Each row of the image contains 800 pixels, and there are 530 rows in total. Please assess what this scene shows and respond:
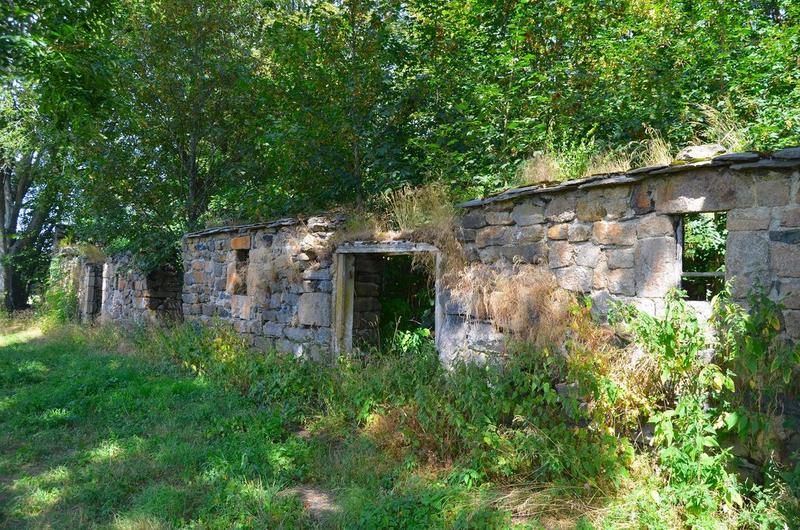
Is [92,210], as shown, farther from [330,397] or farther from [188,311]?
[330,397]

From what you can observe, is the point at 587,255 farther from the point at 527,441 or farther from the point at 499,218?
the point at 527,441

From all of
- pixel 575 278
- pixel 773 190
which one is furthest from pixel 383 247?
pixel 773 190

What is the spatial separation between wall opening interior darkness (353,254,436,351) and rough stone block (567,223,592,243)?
216 cm

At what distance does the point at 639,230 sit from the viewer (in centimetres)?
410

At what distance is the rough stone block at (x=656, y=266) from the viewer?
12.8 ft

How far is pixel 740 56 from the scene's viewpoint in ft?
24.3

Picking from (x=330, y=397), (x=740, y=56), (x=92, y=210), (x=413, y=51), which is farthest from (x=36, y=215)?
(x=740, y=56)

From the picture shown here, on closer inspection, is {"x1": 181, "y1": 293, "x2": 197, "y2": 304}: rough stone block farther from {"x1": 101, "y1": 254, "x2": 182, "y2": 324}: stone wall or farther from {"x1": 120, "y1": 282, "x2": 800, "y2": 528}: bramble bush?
{"x1": 120, "y1": 282, "x2": 800, "y2": 528}: bramble bush

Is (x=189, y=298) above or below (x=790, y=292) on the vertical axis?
below

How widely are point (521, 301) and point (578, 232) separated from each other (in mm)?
735

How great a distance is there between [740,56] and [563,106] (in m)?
2.37

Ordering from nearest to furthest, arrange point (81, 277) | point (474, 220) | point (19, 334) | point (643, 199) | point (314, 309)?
point (643, 199) → point (474, 220) → point (314, 309) → point (19, 334) → point (81, 277)

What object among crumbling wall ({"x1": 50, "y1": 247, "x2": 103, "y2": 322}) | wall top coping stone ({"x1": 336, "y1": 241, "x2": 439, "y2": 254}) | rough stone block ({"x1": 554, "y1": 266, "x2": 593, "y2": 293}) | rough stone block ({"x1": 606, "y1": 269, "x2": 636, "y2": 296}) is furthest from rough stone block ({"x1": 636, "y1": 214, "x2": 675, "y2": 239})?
crumbling wall ({"x1": 50, "y1": 247, "x2": 103, "y2": 322})

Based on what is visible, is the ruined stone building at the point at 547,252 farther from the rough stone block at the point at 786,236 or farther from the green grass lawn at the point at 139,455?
the green grass lawn at the point at 139,455
